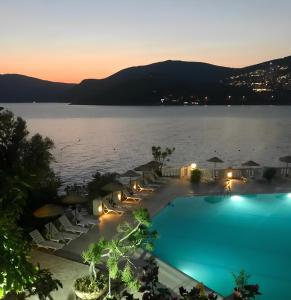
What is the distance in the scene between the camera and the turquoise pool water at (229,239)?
1002 centimetres

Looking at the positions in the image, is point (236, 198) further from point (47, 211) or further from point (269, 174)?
point (47, 211)

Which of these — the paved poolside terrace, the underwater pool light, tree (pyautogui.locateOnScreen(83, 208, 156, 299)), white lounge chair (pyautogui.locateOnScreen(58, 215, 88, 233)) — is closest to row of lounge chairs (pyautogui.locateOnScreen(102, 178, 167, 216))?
the paved poolside terrace

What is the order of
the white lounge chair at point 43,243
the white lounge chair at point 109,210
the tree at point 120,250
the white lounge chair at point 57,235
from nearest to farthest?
1. the tree at point 120,250
2. the white lounge chair at point 43,243
3. the white lounge chair at point 57,235
4. the white lounge chair at point 109,210

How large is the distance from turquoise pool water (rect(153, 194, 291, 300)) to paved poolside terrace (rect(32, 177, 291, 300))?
1.97 feet

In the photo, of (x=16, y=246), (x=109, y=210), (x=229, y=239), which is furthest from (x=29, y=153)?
(x=16, y=246)

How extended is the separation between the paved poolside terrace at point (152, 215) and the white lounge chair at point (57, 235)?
16 centimetres

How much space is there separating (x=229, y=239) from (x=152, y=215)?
293 cm

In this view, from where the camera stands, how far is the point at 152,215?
45.5 feet

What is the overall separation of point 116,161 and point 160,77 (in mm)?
136908

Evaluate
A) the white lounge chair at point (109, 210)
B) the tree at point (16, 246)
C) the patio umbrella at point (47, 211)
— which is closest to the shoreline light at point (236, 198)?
the white lounge chair at point (109, 210)

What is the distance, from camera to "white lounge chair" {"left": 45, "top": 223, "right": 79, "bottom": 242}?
10891 millimetres

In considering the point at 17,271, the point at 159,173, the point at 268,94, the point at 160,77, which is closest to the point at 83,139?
the point at 159,173

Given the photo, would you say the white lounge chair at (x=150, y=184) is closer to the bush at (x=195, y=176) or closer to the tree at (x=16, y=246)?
the bush at (x=195, y=176)

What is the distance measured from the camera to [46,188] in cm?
1455
